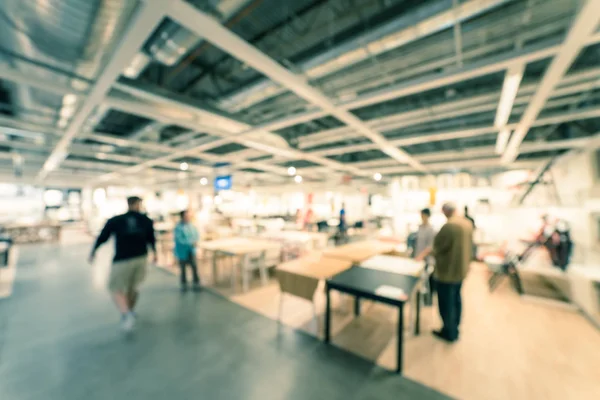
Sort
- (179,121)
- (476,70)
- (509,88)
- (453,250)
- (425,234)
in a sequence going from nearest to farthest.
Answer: (476,70) < (509,88) < (453,250) < (179,121) < (425,234)

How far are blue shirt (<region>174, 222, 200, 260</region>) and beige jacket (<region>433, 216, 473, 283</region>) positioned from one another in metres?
3.99

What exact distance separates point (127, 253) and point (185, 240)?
57.9 inches

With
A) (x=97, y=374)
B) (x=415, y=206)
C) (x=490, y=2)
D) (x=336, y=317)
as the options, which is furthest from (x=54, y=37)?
(x=415, y=206)

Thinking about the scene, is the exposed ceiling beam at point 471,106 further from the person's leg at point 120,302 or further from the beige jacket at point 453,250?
the person's leg at point 120,302

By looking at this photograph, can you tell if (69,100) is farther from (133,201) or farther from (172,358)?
(172,358)

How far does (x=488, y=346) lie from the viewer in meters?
2.79

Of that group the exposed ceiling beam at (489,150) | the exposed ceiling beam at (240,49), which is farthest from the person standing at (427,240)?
the exposed ceiling beam at (489,150)

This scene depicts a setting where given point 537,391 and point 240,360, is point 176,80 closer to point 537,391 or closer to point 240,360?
point 240,360

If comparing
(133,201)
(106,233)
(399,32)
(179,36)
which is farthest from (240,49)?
(106,233)

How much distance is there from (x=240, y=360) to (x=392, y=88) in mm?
3403

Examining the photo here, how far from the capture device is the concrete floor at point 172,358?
2100 mm

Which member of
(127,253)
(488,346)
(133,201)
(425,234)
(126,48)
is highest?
(126,48)

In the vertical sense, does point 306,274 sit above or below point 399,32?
below

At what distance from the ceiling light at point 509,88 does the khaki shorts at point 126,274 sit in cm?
462
